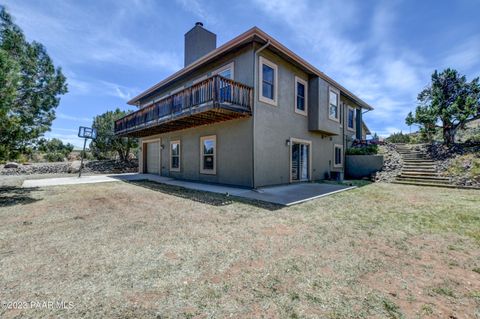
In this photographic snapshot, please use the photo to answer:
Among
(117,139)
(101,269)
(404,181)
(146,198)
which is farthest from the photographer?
(117,139)

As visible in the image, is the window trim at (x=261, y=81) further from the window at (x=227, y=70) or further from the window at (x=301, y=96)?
the window at (x=301, y=96)

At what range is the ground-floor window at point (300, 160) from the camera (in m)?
10.6

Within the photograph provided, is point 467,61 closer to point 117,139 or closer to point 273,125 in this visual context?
point 273,125

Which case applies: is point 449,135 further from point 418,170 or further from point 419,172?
point 419,172

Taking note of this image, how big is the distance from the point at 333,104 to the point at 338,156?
12.9 ft

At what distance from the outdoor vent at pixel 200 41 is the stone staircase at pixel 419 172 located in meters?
13.0

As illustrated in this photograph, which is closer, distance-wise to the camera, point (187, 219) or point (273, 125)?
point (187, 219)

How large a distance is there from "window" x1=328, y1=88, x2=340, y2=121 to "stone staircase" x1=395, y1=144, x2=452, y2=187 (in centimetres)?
486

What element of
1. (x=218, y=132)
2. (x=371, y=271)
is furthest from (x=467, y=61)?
(x=371, y=271)

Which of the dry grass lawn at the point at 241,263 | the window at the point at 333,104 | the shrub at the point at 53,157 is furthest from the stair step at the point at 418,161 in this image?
the shrub at the point at 53,157

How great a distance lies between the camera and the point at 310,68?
10.5 metres

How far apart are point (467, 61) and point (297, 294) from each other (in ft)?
61.4

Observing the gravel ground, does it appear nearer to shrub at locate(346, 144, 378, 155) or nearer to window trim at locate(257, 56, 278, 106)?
shrub at locate(346, 144, 378, 155)

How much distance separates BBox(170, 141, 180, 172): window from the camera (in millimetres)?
13068
